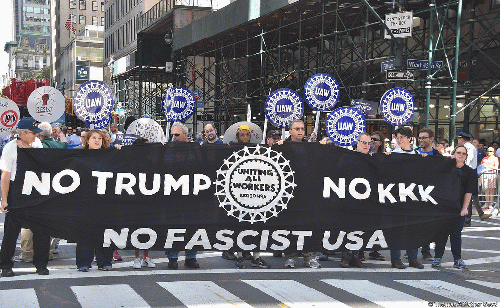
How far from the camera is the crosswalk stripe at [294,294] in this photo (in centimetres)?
711

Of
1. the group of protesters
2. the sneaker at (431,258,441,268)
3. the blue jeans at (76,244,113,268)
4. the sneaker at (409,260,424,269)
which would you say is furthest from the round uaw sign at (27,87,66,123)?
the sneaker at (431,258,441,268)

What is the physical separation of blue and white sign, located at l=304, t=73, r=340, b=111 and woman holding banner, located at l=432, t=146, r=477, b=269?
444cm

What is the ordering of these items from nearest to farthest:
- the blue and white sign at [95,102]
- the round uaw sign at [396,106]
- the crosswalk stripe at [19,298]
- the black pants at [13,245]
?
1. the crosswalk stripe at [19,298]
2. the black pants at [13,245]
3. the blue and white sign at [95,102]
4. the round uaw sign at [396,106]

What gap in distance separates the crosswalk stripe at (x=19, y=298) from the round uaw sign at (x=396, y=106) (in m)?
10.5

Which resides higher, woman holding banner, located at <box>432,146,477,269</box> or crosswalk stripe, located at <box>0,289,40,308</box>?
woman holding banner, located at <box>432,146,477,269</box>

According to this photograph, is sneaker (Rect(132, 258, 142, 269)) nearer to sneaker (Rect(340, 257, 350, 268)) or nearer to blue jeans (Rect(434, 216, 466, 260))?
sneaker (Rect(340, 257, 350, 268))

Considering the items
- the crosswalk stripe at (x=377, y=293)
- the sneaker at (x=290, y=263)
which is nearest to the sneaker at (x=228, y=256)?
the sneaker at (x=290, y=263)

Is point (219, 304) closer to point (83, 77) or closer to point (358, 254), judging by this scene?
point (358, 254)

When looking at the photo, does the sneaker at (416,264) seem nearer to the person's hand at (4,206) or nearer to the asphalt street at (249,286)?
the asphalt street at (249,286)

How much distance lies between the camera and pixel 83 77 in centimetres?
11256

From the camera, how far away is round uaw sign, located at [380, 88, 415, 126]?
15906 millimetres

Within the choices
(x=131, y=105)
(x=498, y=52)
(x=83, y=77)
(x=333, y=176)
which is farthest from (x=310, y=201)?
(x=83, y=77)

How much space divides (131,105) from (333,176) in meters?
55.7

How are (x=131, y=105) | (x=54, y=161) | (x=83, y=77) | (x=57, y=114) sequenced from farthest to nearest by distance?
(x=83, y=77) → (x=131, y=105) → (x=57, y=114) → (x=54, y=161)
